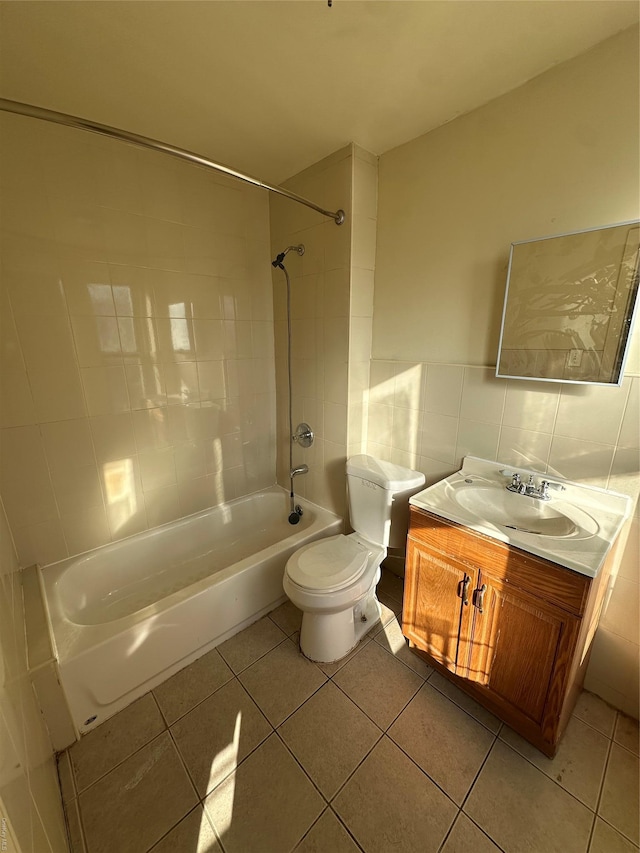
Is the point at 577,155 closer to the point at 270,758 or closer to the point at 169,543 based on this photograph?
the point at 270,758

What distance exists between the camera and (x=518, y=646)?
114 cm

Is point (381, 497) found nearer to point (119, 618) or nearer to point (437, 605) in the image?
point (437, 605)

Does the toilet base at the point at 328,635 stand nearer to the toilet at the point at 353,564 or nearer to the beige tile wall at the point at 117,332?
the toilet at the point at 353,564

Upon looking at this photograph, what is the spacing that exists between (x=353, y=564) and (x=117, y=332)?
1593 millimetres

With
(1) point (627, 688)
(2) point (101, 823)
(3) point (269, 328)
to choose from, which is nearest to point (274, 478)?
(3) point (269, 328)

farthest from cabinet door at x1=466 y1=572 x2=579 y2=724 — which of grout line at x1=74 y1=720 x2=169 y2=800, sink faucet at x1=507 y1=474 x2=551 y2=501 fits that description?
grout line at x1=74 y1=720 x2=169 y2=800

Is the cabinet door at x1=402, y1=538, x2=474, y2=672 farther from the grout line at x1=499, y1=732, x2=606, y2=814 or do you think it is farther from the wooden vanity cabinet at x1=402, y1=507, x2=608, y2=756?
the grout line at x1=499, y1=732, x2=606, y2=814

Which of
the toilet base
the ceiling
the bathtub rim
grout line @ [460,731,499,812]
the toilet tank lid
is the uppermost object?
the ceiling

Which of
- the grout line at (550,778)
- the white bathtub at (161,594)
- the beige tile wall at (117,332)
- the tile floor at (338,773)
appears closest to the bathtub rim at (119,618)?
the white bathtub at (161,594)

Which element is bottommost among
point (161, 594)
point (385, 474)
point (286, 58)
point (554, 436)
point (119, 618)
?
point (161, 594)

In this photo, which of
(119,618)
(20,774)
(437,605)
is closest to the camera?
(20,774)

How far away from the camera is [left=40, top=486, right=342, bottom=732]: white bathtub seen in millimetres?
1282

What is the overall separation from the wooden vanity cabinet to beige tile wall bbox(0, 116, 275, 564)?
55.4 inches

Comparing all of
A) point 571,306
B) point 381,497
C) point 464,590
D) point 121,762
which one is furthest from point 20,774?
point 571,306
